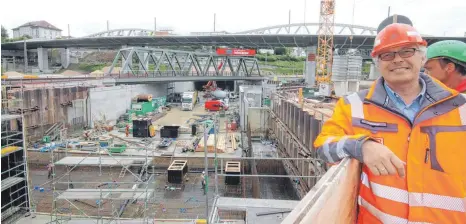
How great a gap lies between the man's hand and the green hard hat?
A: 1.99 metres

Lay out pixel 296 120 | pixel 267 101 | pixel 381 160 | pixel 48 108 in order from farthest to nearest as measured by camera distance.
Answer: pixel 267 101 < pixel 48 108 < pixel 296 120 < pixel 381 160

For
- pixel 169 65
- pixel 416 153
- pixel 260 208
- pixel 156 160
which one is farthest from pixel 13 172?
pixel 169 65

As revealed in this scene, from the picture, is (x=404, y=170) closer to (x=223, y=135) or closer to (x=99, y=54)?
(x=223, y=135)

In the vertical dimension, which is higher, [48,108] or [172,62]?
[172,62]

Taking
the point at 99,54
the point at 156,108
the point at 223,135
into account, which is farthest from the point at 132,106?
the point at 99,54

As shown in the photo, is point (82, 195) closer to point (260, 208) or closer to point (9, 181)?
point (9, 181)

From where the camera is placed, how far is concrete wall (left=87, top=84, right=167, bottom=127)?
89.9 feet

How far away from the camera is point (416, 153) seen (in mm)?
1604

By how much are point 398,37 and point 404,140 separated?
0.60 metres

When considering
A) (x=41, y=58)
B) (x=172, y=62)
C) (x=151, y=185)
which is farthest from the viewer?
(x=41, y=58)

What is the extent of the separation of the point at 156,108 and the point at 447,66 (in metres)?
35.3

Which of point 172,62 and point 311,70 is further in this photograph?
point 311,70

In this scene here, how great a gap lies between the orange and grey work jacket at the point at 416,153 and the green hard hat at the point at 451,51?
1.46 metres

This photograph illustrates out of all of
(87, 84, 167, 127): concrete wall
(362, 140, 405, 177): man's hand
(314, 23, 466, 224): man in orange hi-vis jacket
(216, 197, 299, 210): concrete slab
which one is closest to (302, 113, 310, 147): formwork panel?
(216, 197, 299, 210): concrete slab
